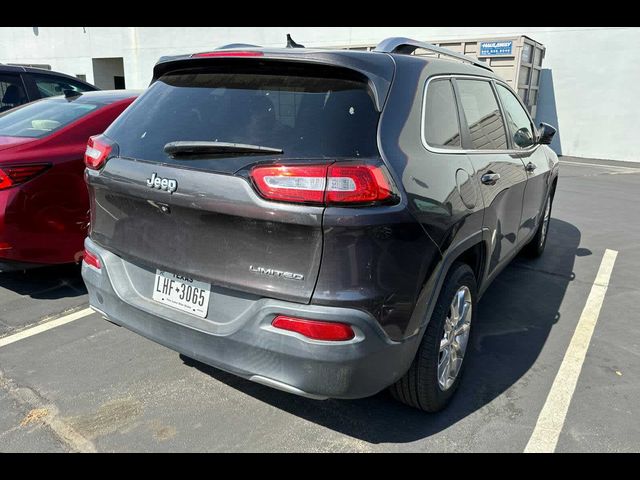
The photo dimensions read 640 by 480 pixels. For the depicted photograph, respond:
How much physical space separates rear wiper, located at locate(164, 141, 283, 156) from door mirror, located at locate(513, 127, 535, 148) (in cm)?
237

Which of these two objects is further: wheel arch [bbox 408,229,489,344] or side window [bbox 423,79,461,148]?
side window [bbox 423,79,461,148]

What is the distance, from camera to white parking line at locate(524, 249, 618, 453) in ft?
8.26

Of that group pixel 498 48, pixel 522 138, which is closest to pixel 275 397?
pixel 522 138

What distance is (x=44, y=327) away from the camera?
3555 millimetres

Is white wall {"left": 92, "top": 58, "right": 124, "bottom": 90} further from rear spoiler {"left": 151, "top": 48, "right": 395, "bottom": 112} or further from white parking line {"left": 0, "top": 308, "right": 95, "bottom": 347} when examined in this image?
rear spoiler {"left": 151, "top": 48, "right": 395, "bottom": 112}

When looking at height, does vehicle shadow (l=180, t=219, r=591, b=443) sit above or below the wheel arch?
below

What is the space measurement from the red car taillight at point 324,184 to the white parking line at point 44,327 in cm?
240

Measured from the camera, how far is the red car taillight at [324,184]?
1.96m

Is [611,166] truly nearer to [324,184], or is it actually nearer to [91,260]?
[324,184]

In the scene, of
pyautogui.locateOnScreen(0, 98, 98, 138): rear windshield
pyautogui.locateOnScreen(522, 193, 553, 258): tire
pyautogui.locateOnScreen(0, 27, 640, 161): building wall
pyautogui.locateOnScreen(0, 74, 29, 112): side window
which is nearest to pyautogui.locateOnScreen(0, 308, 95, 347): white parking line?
pyautogui.locateOnScreen(0, 98, 98, 138): rear windshield

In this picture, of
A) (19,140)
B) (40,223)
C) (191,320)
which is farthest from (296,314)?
(19,140)

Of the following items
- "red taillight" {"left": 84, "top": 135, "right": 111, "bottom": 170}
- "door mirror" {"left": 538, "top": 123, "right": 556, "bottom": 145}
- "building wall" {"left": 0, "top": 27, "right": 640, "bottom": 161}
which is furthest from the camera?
"building wall" {"left": 0, "top": 27, "right": 640, "bottom": 161}

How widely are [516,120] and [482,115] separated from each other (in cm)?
102

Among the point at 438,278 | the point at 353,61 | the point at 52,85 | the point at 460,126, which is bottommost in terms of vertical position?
the point at 438,278
